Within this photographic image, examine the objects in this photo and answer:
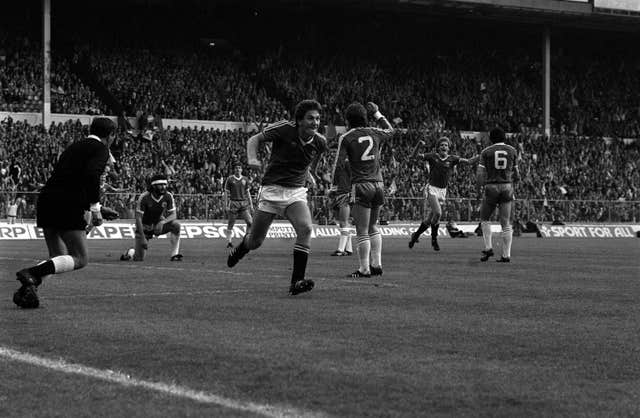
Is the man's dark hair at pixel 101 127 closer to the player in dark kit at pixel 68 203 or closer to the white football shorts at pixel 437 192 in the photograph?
the player in dark kit at pixel 68 203

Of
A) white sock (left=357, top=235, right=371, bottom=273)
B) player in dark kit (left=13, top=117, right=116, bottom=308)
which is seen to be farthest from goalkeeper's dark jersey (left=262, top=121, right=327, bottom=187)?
white sock (left=357, top=235, right=371, bottom=273)

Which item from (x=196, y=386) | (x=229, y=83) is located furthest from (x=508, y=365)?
(x=229, y=83)

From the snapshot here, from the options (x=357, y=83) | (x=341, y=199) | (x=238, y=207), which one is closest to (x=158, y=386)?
(x=341, y=199)

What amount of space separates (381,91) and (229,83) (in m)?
8.11

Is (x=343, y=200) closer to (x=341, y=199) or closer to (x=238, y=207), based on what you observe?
(x=341, y=199)

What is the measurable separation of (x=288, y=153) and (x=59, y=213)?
8.88ft

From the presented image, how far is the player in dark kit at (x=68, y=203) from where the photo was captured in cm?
975

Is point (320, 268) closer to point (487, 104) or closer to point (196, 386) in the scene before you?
point (196, 386)

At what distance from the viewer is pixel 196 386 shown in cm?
578

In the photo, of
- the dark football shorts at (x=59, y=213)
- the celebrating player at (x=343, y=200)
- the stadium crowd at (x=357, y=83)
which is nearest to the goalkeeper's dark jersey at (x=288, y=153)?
the dark football shorts at (x=59, y=213)

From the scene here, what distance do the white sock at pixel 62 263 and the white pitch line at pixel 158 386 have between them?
265 cm

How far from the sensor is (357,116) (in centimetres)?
1409

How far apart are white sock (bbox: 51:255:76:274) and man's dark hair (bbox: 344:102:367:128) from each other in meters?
5.21

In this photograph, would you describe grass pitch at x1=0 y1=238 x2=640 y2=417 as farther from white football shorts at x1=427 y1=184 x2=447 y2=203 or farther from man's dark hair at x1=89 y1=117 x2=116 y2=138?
white football shorts at x1=427 y1=184 x2=447 y2=203
